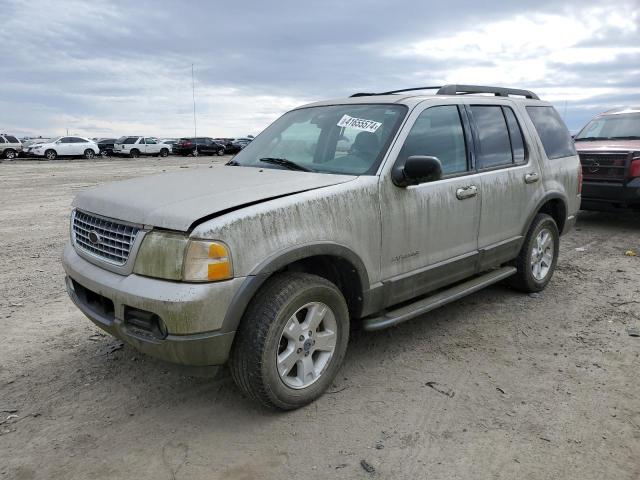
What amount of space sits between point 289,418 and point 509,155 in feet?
10.1

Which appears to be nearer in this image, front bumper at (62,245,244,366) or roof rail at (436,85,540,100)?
front bumper at (62,245,244,366)

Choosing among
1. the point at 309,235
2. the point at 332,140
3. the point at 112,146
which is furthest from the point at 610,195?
the point at 112,146

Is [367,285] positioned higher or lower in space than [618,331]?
higher

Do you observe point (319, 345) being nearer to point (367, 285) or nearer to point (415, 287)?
point (367, 285)

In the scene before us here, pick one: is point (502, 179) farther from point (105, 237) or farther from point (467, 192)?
point (105, 237)

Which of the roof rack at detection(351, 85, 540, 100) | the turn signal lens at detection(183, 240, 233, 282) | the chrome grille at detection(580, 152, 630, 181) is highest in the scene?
the roof rack at detection(351, 85, 540, 100)

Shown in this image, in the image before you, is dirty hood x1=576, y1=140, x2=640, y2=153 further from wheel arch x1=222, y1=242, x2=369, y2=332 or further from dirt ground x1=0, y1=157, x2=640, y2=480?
wheel arch x1=222, y1=242, x2=369, y2=332

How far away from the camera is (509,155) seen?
4754mm

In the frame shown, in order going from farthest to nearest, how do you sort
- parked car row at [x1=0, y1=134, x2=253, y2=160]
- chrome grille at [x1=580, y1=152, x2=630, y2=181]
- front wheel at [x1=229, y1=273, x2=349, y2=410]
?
parked car row at [x1=0, y1=134, x2=253, y2=160] < chrome grille at [x1=580, y1=152, x2=630, y2=181] < front wheel at [x1=229, y1=273, x2=349, y2=410]

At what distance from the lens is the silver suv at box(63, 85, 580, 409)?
2758mm

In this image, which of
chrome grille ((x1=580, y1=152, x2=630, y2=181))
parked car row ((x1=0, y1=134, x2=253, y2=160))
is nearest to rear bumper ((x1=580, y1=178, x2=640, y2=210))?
chrome grille ((x1=580, y1=152, x2=630, y2=181))

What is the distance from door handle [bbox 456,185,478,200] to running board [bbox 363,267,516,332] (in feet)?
2.49

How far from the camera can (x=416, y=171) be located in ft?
11.2

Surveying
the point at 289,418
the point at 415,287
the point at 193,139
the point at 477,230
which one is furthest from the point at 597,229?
the point at 193,139
